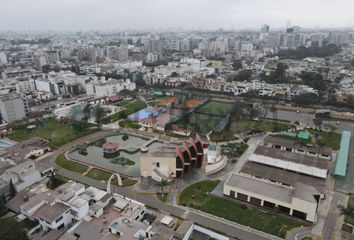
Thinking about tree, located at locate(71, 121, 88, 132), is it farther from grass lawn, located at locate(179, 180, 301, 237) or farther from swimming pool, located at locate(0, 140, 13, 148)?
grass lawn, located at locate(179, 180, 301, 237)

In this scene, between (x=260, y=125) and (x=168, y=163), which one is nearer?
(x=168, y=163)

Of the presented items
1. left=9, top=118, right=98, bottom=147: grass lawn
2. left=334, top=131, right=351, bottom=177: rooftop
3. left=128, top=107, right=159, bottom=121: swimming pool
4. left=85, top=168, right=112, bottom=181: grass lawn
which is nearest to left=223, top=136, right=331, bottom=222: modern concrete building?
left=334, top=131, right=351, bottom=177: rooftop

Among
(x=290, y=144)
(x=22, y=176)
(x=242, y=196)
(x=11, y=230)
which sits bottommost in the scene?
(x=242, y=196)

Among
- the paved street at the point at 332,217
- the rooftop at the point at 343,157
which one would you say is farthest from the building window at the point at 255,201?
the rooftop at the point at 343,157

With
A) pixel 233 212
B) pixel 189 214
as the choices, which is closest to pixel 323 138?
pixel 233 212

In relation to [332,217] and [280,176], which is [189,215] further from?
[332,217]

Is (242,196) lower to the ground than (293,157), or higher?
lower

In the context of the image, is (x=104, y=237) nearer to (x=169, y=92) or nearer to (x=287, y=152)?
(x=287, y=152)
